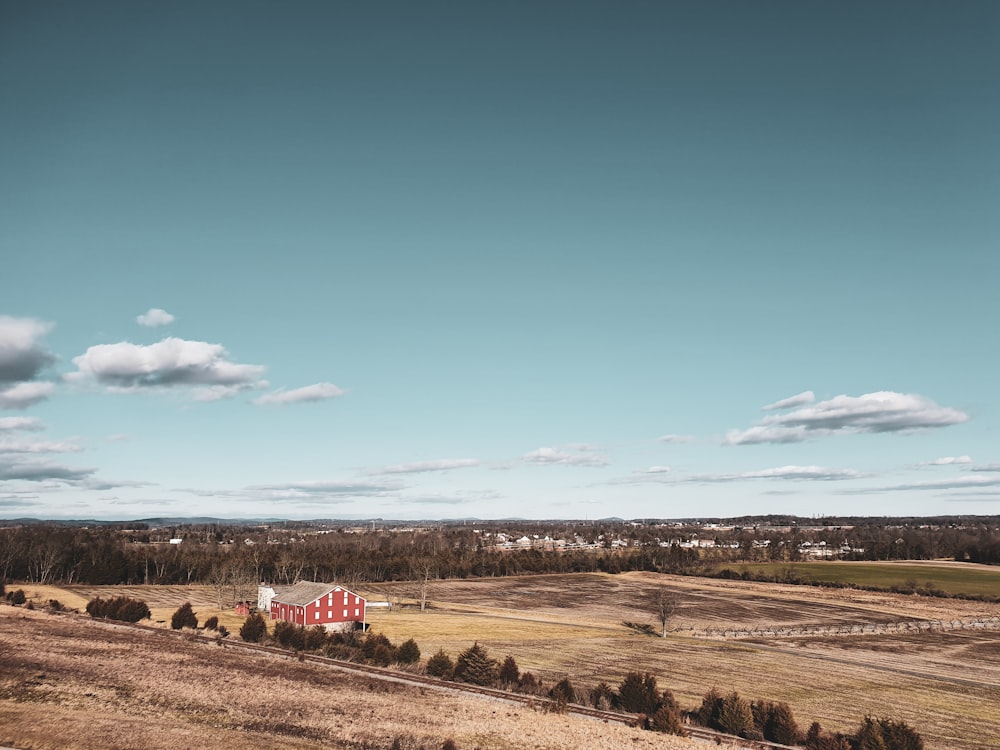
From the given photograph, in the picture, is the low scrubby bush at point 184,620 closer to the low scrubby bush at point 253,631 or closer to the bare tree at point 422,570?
the low scrubby bush at point 253,631

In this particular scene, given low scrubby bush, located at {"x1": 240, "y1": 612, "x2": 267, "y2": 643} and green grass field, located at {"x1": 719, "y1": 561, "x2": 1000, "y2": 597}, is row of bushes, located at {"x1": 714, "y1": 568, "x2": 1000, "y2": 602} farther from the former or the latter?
low scrubby bush, located at {"x1": 240, "y1": 612, "x2": 267, "y2": 643}

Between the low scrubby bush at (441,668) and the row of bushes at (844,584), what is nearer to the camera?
the low scrubby bush at (441,668)

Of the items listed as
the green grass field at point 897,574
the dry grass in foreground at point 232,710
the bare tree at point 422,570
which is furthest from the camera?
the bare tree at point 422,570

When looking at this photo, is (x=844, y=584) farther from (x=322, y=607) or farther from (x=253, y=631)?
(x=253, y=631)

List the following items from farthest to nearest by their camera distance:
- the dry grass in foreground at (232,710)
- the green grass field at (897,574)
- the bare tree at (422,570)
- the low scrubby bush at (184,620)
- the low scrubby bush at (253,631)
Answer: the bare tree at (422,570) → the green grass field at (897,574) → the low scrubby bush at (184,620) → the low scrubby bush at (253,631) → the dry grass in foreground at (232,710)

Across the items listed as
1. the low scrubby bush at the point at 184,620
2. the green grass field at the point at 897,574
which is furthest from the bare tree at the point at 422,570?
the green grass field at the point at 897,574

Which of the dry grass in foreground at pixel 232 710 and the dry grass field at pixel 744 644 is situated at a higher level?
the dry grass in foreground at pixel 232 710
